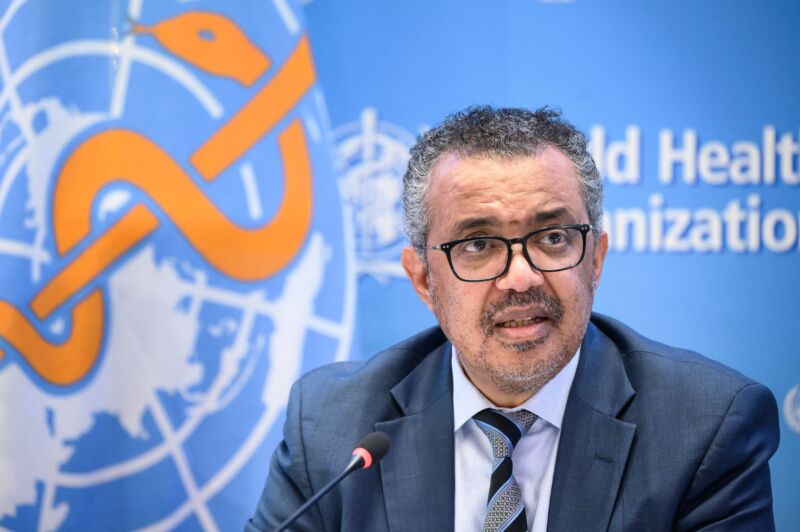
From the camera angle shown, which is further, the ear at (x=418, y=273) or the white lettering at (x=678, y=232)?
the white lettering at (x=678, y=232)

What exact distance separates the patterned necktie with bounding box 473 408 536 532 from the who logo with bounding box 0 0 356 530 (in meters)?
1.05

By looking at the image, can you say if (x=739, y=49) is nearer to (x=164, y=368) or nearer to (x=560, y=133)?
(x=560, y=133)

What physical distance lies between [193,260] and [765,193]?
74.4 inches

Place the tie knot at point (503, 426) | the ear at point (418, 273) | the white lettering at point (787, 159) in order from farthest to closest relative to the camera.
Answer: the white lettering at point (787, 159)
the ear at point (418, 273)
the tie knot at point (503, 426)

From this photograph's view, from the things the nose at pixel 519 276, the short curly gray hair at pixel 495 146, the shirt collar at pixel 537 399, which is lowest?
the shirt collar at pixel 537 399

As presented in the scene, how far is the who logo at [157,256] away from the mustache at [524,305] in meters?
1.11

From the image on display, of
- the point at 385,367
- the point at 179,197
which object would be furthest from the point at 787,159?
the point at 179,197

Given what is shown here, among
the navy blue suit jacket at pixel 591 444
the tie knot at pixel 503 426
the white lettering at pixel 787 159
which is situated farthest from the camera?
the white lettering at pixel 787 159

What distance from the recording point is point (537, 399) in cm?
194

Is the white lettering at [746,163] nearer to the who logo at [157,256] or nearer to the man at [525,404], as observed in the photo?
the man at [525,404]

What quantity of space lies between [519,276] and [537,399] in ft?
1.11

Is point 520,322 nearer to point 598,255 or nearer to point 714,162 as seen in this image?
point 598,255

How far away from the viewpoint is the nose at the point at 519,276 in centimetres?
176

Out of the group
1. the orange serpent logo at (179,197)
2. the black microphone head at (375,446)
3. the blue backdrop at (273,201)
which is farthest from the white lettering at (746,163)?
the black microphone head at (375,446)
